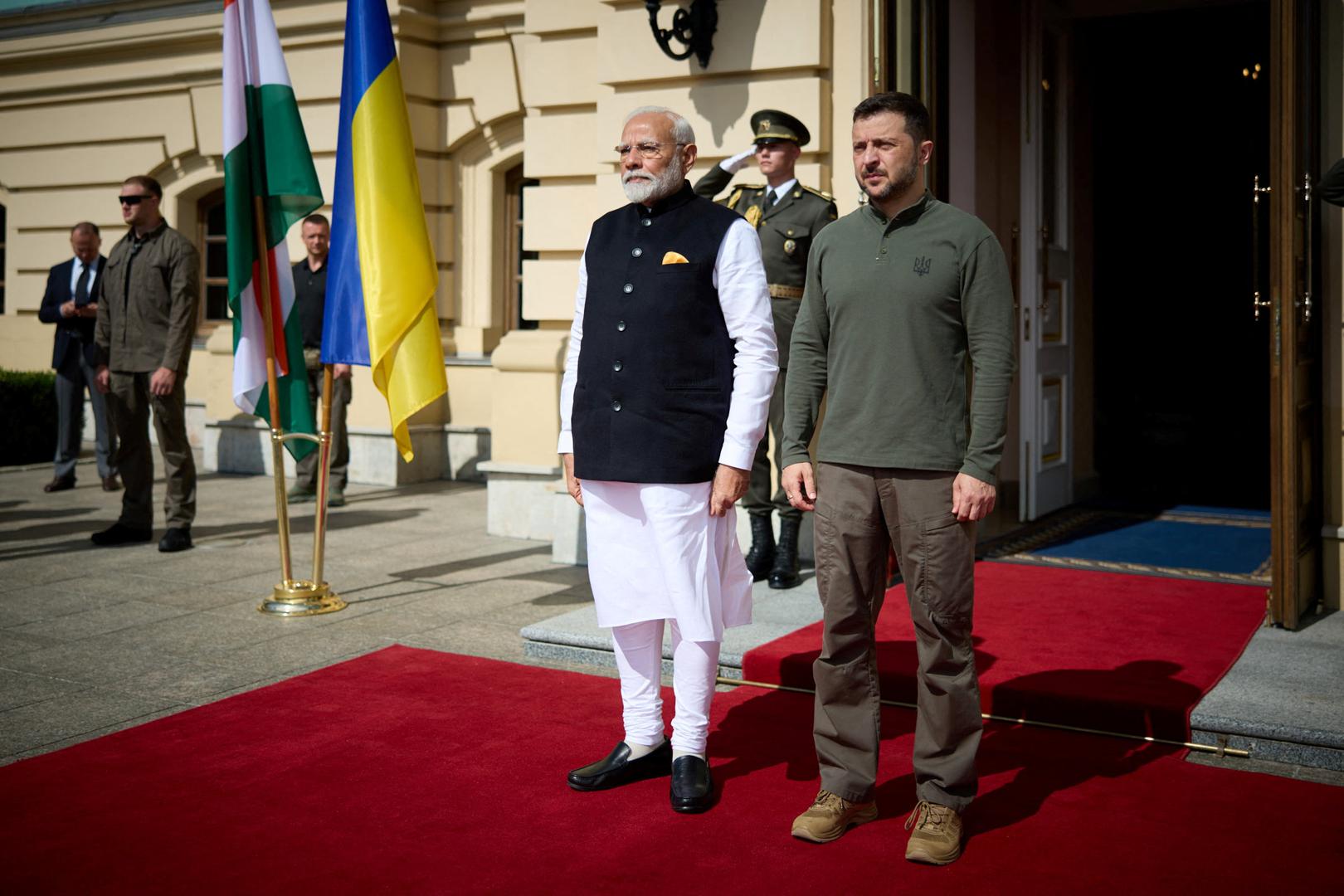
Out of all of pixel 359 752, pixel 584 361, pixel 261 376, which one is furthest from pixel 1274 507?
pixel 261 376

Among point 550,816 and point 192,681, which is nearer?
point 550,816

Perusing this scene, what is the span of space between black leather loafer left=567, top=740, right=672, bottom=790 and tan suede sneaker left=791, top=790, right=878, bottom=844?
0.54 m

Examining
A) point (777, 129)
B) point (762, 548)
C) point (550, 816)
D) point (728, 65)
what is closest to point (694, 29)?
point (728, 65)

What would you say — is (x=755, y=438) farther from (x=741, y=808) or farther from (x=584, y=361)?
(x=741, y=808)

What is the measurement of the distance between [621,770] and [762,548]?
2.52 meters

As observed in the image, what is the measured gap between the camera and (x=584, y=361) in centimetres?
369

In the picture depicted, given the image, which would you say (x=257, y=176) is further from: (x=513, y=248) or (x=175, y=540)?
(x=513, y=248)

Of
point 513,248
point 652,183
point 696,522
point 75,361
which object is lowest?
point 696,522

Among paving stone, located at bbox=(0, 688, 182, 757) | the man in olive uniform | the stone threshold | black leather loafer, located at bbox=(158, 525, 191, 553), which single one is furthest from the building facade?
paving stone, located at bbox=(0, 688, 182, 757)

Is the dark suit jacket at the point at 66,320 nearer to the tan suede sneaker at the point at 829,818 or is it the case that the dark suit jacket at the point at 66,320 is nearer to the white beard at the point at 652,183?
the white beard at the point at 652,183

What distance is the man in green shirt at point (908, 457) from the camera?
10.3 feet

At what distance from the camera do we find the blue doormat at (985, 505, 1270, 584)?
21.4 ft

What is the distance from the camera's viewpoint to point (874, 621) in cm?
328

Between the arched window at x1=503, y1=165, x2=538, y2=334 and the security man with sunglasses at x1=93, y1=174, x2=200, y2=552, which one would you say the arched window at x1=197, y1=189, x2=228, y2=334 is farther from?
the security man with sunglasses at x1=93, y1=174, x2=200, y2=552
